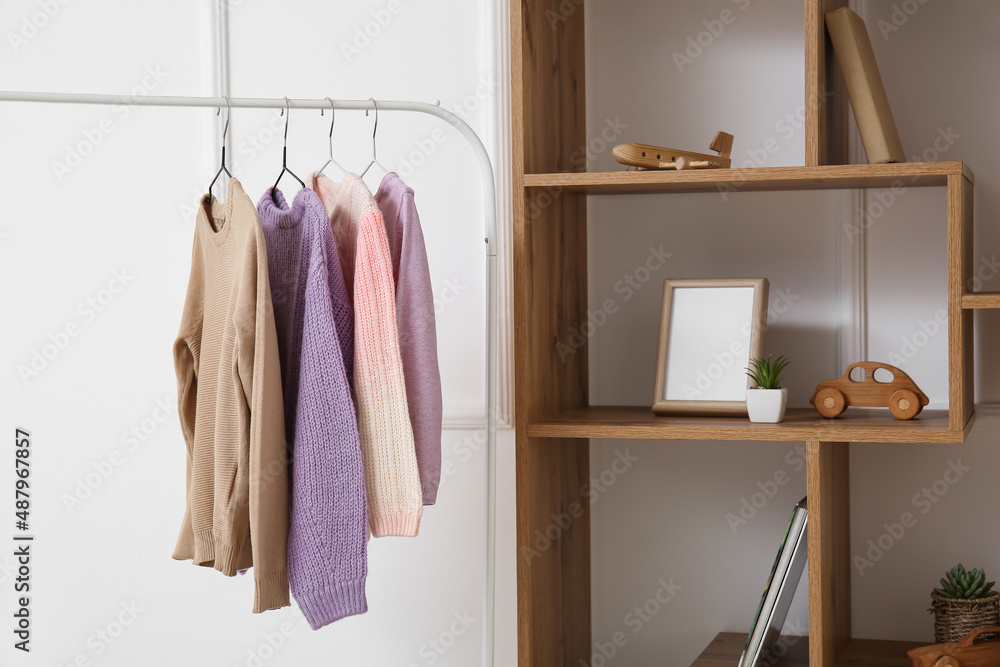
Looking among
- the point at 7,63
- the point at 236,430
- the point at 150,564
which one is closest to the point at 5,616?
the point at 150,564

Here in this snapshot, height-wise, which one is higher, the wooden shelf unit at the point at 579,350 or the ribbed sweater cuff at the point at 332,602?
the wooden shelf unit at the point at 579,350

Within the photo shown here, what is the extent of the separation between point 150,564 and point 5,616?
348 mm

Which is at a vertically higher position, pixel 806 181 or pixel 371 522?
pixel 806 181

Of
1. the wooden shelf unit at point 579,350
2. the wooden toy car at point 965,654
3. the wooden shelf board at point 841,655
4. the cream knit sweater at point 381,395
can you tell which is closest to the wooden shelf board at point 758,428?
the wooden shelf unit at point 579,350

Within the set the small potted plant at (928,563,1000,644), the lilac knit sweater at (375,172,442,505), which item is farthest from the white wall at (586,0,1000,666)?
the lilac knit sweater at (375,172,442,505)

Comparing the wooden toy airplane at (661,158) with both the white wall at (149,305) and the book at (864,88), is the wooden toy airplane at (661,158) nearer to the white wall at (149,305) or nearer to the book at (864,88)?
the book at (864,88)

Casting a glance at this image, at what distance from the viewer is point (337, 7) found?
2033 millimetres

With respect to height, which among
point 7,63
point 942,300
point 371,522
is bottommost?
point 371,522

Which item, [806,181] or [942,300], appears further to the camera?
[942,300]

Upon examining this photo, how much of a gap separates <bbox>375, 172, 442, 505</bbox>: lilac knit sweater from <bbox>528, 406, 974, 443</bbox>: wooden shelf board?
0.18m

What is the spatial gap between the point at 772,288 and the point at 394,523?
0.98m

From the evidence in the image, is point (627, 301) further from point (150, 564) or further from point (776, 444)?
point (150, 564)

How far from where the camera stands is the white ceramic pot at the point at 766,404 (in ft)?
5.17

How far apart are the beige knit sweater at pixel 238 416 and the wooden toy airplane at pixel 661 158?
2.03ft
